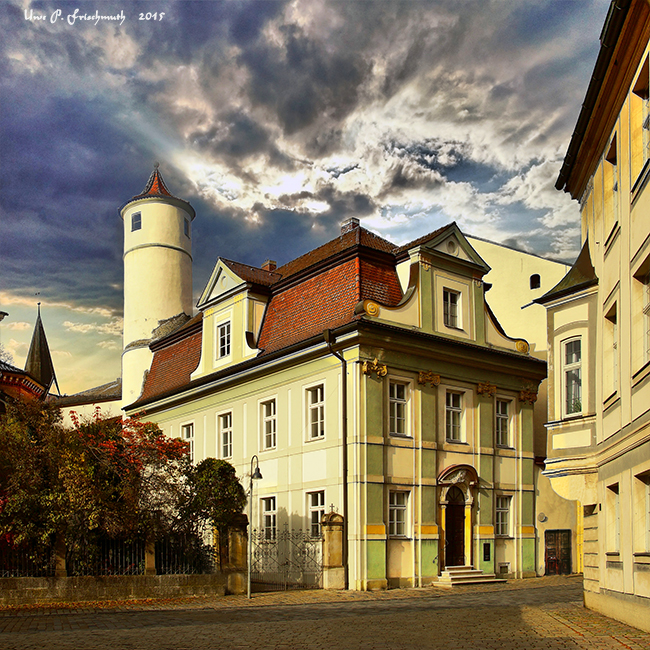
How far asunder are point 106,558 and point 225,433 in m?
11.1

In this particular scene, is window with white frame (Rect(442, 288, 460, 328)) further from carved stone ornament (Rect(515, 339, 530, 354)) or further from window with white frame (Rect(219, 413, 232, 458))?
window with white frame (Rect(219, 413, 232, 458))

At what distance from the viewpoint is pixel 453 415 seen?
26.6 m

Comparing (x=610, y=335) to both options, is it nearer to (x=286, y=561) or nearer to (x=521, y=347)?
(x=521, y=347)

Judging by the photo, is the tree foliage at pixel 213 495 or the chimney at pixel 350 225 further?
the chimney at pixel 350 225

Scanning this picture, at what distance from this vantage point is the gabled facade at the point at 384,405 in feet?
78.6

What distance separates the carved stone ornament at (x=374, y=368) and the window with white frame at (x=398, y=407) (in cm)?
67

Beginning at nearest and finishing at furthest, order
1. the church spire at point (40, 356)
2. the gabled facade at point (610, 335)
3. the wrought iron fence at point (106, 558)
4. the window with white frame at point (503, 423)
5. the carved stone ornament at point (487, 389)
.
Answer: the gabled facade at point (610, 335)
the wrought iron fence at point (106, 558)
the carved stone ornament at point (487, 389)
the window with white frame at point (503, 423)
the church spire at point (40, 356)

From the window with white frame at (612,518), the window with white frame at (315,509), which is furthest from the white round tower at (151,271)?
the window with white frame at (612,518)

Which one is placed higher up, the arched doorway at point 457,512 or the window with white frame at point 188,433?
the window with white frame at point 188,433

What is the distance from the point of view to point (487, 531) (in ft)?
86.0

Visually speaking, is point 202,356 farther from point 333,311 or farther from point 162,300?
point 162,300

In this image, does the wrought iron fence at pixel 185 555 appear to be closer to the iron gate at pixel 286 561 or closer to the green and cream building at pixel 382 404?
the iron gate at pixel 286 561

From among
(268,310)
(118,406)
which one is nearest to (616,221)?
(268,310)

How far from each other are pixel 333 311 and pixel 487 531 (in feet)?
27.8
